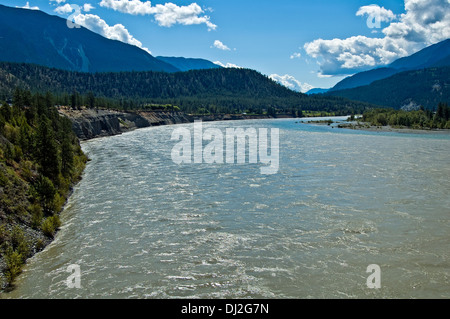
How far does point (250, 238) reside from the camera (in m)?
22.3

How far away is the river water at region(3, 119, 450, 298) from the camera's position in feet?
54.4

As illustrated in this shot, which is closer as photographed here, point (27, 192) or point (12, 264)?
point (12, 264)

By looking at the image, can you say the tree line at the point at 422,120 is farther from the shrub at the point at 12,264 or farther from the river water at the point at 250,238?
the shrub at the point at 12,264

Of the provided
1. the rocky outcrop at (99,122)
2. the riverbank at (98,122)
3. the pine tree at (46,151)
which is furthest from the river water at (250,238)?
the rocky outcrop at (99,122)

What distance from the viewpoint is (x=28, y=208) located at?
75.7ft

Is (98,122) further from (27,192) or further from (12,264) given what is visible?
(12,264)

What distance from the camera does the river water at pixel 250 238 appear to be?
653 inches

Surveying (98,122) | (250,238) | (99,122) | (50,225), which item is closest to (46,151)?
(50,225)

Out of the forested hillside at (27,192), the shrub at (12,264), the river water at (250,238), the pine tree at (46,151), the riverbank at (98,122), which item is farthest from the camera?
the riverbank at (98,122)

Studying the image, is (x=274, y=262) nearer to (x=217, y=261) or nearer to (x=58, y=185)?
(x=217, y=261)

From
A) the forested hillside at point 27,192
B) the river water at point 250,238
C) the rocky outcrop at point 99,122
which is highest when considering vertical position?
the rocky outcrop at point 99,122

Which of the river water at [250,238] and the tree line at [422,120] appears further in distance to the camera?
the tree line at [422,120]

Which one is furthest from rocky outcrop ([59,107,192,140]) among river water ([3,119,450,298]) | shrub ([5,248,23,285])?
shrub ([5,248,23,285])

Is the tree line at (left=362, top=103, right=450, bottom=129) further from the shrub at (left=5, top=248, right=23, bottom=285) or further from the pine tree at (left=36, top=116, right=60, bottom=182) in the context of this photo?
the shrub at (left=5, top=248, right=23, bottom=285)
